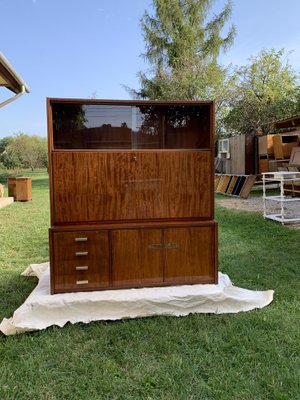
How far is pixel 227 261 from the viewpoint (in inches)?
125

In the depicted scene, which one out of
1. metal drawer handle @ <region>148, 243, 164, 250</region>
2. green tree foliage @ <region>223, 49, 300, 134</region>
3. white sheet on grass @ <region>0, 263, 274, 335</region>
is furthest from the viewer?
green tree foliage @ <region>223, 49, 300, 134</region>

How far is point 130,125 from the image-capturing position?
2.17 m

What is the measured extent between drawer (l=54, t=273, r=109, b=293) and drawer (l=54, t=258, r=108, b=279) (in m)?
0.03

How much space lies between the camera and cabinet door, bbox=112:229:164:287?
2.13 metres

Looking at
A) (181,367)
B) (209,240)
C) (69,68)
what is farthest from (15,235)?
(69,68)

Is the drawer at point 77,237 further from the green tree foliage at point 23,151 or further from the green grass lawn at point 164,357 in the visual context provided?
the green tree foliage at point 23,151

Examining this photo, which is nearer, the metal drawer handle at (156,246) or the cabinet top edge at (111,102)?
the cabinet top edge at (111,102)

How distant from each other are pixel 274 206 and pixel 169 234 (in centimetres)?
510

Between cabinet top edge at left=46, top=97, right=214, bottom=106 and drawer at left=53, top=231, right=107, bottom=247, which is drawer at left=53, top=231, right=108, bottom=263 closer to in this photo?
drawer at left=53, top=231, right=107, bottom=247

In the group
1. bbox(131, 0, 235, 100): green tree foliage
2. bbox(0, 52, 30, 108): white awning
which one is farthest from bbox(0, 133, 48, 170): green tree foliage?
bbox(0, 52, 30, 108): white awning

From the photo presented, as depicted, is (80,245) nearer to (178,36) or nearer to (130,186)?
(130,186)

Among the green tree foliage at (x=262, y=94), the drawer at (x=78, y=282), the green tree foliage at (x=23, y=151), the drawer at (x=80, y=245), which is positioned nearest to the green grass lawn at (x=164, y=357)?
the drawer at (x=78, y=282)

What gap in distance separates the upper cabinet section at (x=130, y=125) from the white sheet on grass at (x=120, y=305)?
93 centimetres

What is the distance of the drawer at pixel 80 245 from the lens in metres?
2.08
